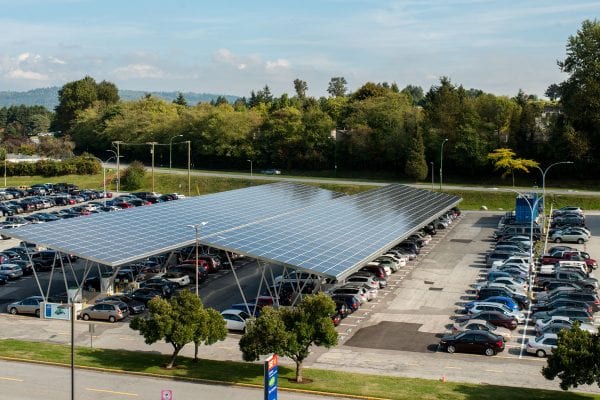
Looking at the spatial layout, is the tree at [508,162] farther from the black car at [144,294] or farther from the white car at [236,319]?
the white car at [236,319]

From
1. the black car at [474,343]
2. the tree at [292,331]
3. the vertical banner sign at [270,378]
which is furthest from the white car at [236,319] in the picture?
the vertical banner sign at [270,378]

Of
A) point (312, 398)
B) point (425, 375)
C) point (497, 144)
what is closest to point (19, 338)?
point (312, 398)

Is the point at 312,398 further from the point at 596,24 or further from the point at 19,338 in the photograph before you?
the point at 596,24

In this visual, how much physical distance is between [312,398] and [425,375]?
6.27m

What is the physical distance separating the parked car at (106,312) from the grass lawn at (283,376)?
18.9 feet

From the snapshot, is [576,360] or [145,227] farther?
[145,227]

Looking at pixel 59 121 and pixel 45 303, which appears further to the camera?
pixel 59 121

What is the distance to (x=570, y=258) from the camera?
192 ft

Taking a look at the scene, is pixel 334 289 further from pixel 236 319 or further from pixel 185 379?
pixel 185 379

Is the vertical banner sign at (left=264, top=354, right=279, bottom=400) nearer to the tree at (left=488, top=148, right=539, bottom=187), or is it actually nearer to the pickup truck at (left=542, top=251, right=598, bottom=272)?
the pickup truck at (left=542, top=251, right=598, bottom=272)

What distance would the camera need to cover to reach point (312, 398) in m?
30.2

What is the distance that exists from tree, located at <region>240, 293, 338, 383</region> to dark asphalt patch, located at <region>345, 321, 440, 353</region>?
716 cm

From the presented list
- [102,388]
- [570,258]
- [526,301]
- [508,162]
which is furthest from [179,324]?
[508,162]

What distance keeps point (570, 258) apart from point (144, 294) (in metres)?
34.1
